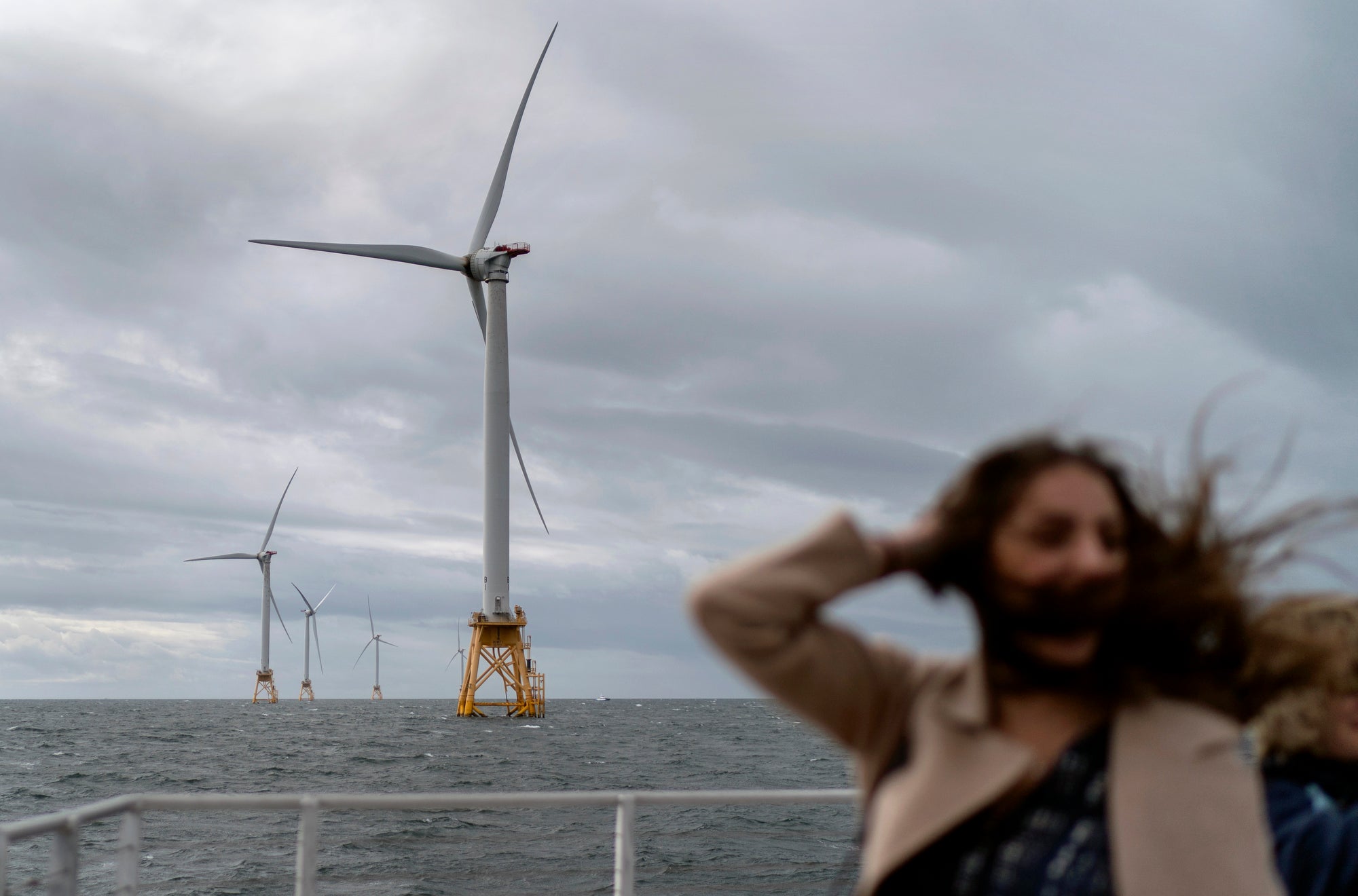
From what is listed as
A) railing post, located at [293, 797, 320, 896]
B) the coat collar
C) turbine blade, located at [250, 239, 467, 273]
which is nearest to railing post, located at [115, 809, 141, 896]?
railing post, located at [293, 797, 320, 896]

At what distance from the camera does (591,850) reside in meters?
21.0

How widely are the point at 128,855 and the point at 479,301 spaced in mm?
43053

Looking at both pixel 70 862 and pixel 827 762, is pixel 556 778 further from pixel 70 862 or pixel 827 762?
pixel 70 862

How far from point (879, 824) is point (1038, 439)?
495 mm

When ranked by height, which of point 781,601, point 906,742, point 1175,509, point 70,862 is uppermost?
point 1175,509

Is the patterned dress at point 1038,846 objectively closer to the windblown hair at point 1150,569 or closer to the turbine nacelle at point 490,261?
the windblown hair at point 1150,569

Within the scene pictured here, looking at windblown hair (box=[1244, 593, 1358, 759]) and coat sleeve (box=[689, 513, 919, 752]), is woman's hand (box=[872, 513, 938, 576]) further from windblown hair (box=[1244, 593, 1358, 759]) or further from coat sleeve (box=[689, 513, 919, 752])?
windblown hair (box=[1244, 593, 1358, 759])

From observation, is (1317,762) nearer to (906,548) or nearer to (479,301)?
(906,548)

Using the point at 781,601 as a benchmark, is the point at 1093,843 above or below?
below

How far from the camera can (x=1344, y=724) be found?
182cm

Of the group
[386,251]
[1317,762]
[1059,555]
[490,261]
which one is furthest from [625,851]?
[490,261]

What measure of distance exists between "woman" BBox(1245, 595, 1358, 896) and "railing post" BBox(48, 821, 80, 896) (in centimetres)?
324

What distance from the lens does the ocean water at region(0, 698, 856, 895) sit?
Answer: 1764 centimetres

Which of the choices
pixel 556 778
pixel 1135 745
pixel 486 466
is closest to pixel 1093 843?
pixel 1135 745
